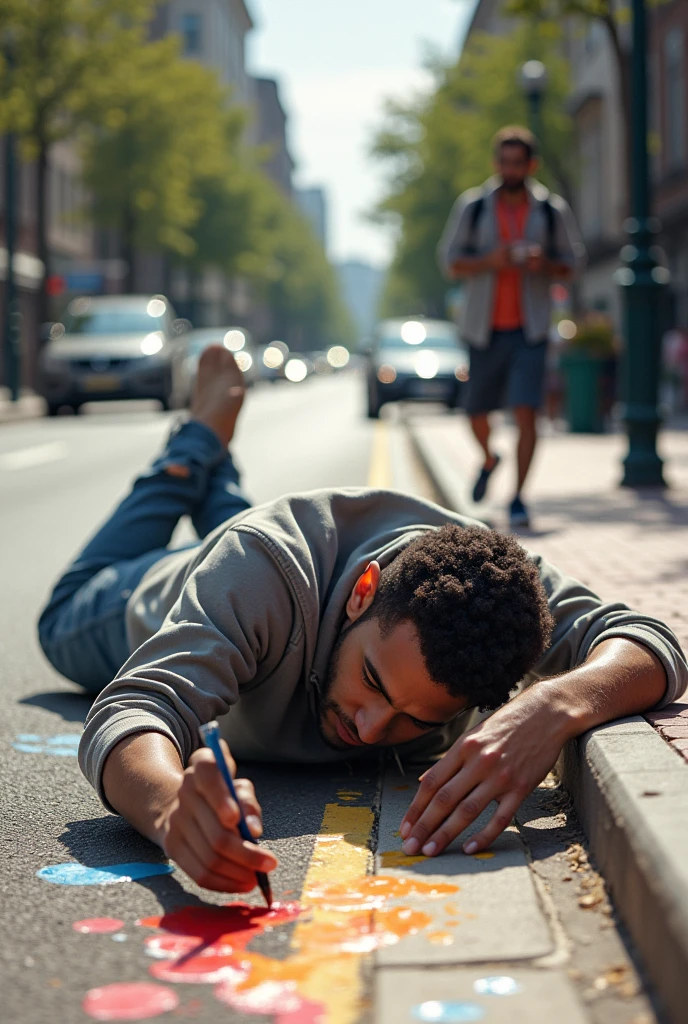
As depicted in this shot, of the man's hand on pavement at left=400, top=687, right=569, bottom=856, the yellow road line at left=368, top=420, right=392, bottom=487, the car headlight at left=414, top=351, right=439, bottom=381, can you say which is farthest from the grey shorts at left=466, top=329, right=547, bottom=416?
the car headlight at left=414, top=351, right=439, bottom=381

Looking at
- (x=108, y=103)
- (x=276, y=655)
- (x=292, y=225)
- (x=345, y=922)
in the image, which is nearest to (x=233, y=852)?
(x=345, y=922)

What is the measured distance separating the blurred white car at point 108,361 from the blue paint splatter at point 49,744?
21.3 metres

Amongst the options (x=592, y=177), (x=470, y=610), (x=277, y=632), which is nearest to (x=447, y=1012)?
(x=470, y=610)

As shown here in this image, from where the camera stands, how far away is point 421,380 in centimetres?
2466

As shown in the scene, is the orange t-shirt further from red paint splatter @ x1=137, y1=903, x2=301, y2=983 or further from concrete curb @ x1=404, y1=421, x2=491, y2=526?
red paint splatter @ x1=137, y1=903, x2=301, y2=983

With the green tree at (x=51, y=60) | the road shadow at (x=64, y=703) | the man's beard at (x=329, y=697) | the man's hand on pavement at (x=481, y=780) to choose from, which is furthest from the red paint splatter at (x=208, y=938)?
the green tree at (x=51, y=60)

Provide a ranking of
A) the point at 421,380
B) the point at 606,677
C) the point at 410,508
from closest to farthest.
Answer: the point at 606,677, the point at 410,508, the point at 421,380

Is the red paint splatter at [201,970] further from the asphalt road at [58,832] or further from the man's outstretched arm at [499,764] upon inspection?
the man's outstretched arm at [499,764]

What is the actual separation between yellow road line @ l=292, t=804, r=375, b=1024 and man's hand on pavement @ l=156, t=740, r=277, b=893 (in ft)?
0.53

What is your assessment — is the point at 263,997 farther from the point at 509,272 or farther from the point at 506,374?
the point at 509,272

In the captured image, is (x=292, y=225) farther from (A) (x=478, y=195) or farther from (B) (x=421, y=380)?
(A) (x=478, y=195)

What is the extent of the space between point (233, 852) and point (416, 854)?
636mm

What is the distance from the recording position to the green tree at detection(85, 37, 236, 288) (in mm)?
42094

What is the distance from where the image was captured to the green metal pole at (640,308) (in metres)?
11.2
